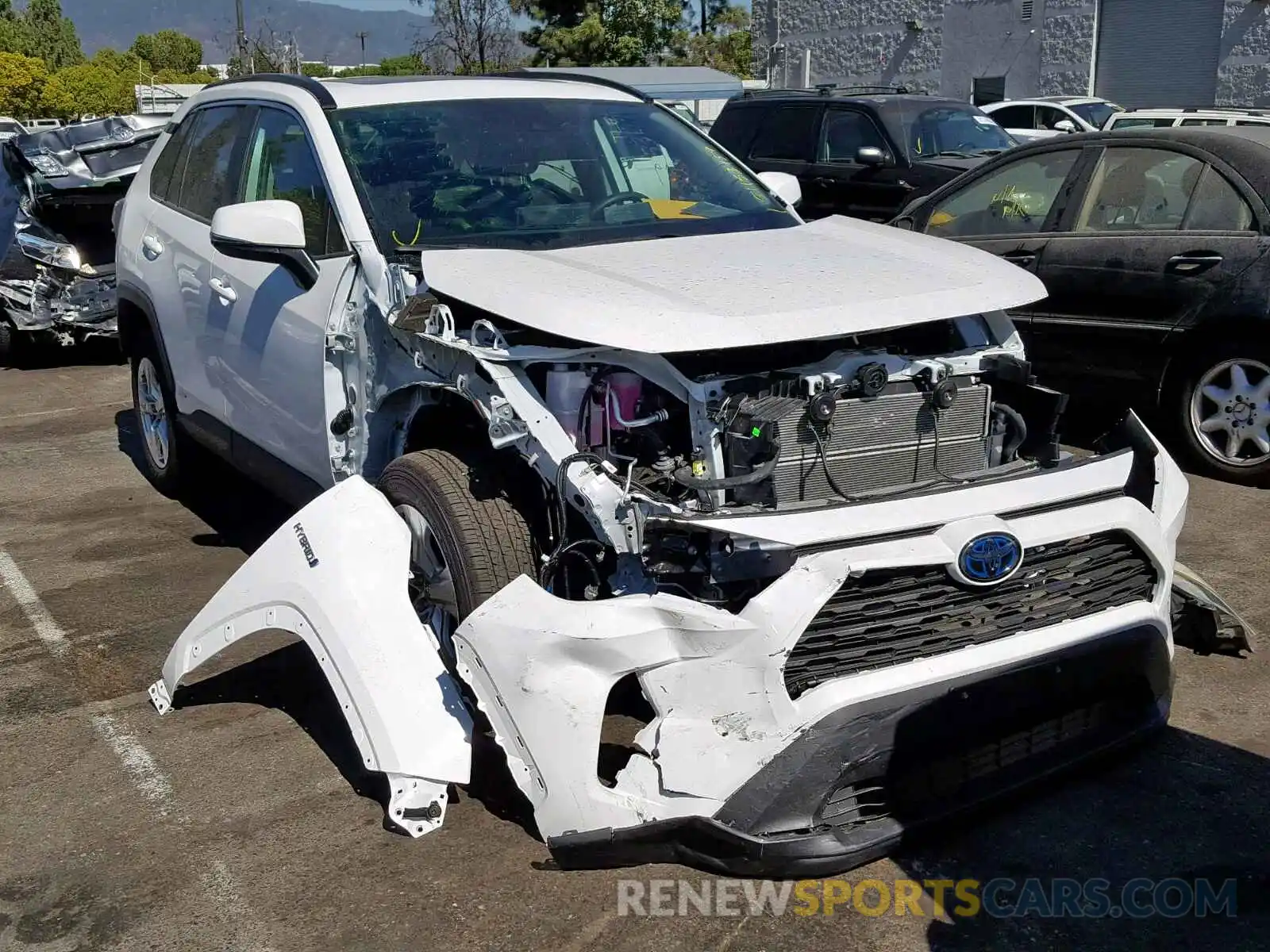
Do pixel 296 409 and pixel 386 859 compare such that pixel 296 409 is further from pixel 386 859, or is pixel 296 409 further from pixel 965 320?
pixel 965 320

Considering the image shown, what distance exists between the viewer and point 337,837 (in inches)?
138

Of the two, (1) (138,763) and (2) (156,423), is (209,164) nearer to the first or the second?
(2) (156,423)

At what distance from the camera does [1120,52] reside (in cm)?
2480

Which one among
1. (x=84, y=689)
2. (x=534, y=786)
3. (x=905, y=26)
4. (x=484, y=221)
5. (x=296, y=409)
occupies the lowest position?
(x=84, y=689)

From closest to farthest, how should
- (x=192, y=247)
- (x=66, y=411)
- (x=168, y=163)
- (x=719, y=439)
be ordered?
(x=719, y=439) → (x=192, y=247) → (x=168, y=163) → (x=66, y=411)

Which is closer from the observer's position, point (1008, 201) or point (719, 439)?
point (719, 439)

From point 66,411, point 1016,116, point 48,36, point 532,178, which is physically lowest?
point 66,411

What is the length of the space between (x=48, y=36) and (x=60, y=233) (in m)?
62.9

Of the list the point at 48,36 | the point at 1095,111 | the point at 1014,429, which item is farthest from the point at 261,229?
the point at 48,36

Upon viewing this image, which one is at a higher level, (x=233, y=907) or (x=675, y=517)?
(x=675, y=517)

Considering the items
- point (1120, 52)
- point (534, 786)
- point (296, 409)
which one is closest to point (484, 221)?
point (296, 409)

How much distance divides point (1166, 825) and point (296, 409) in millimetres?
2963

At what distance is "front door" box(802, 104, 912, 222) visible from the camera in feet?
38.6

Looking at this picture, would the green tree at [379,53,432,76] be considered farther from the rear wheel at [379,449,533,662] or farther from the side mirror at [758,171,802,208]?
the rear wheel at [379,449,533,662]
